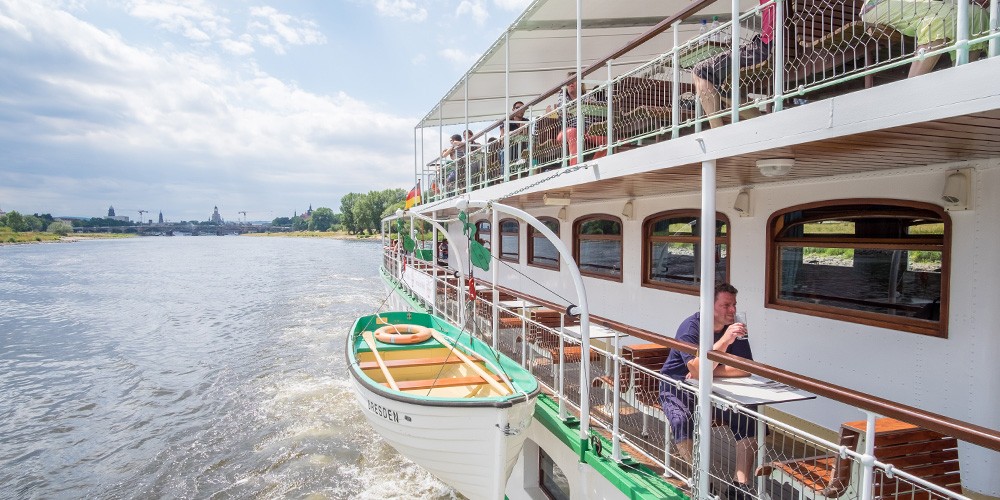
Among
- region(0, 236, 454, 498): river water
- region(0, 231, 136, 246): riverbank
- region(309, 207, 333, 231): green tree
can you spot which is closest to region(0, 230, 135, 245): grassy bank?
region(0, 231, 136, 246): riverbank

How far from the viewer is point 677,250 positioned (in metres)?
7.42

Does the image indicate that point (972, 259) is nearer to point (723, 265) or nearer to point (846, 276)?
point (846, 276)

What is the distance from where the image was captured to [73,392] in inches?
555

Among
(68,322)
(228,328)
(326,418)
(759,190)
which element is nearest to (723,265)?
(759,190)

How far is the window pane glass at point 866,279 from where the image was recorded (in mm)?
4508

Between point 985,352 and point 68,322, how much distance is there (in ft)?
96.9

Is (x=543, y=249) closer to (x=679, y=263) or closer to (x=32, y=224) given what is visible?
(x=679, y=263)

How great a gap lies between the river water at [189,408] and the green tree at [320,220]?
154m

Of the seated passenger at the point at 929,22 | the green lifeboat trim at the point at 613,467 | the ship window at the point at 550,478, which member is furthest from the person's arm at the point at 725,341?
the ship window at the point at 550,478

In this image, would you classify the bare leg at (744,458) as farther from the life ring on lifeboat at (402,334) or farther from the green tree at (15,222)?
the green tree at (15,222)

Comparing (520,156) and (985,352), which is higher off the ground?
(520,156)

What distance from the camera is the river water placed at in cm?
892

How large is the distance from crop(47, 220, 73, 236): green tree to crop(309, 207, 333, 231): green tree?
63.3 meters

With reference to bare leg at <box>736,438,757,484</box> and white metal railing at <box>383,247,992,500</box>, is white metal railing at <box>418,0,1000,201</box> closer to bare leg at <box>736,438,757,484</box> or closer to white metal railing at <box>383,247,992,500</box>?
white metal railing at <box>383,247,992,500</box>
